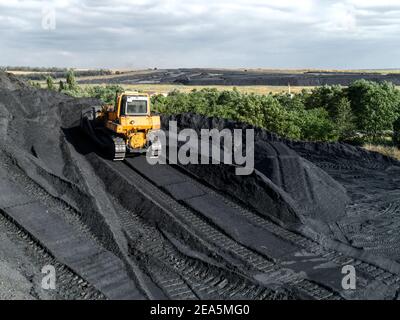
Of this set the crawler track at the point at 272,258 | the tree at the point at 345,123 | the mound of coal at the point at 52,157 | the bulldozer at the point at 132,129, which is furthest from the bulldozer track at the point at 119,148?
the tree at the point at 345,123

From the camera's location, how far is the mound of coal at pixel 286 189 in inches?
500

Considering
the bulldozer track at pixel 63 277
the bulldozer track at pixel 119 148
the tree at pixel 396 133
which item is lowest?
the bulldozer track at pixel 63 277

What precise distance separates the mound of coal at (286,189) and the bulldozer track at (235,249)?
6.26 feet

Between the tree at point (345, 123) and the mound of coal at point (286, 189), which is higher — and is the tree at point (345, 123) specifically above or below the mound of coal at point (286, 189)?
above

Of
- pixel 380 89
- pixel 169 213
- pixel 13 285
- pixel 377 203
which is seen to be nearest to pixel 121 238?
pixel 169 213

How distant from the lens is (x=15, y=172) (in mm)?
13117

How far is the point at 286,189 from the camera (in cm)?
1432

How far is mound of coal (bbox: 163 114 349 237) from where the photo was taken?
1270 cm

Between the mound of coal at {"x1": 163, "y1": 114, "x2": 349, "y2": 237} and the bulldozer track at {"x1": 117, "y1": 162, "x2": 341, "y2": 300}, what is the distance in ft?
6.26

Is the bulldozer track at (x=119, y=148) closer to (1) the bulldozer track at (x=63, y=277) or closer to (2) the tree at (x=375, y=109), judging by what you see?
(1) the bulldozer track at (x=63, y=277)

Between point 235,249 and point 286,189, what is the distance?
4.22 meters

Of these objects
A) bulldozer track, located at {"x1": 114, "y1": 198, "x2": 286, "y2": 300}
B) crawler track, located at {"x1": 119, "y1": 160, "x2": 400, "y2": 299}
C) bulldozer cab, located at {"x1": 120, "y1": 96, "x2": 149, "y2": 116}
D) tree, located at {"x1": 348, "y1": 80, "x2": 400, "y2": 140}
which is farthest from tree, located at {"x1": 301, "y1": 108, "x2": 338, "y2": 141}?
bulldozer track, located at {"x1": 114, "y1": 198, "x2": 286, "y2": 300}

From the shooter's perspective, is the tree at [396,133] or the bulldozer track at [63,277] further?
the tree at [396,133]

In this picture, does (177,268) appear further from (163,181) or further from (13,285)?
(163,181)
